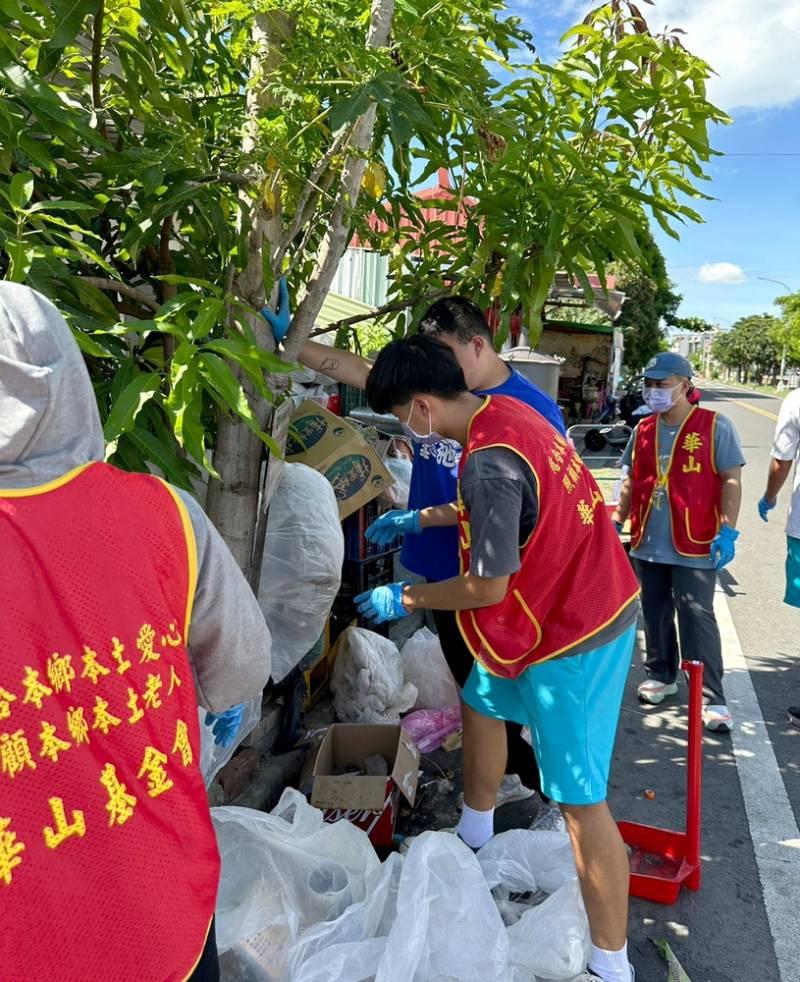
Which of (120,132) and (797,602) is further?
(797,602)

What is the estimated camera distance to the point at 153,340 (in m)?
2.12

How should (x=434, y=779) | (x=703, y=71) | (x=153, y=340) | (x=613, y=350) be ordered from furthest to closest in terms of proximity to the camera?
(x=613, y=350) → (x=434, y=779) → (x=703, y=71) → (x=153, y=340)

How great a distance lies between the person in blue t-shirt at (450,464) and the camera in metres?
2.76

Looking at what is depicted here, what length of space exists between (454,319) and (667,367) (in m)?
1.67

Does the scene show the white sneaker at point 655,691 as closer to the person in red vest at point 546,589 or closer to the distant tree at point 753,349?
the person in red vest at point 546,589

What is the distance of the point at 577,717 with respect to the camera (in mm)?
2182

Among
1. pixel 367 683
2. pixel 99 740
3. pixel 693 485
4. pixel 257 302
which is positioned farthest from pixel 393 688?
pixel 99 740

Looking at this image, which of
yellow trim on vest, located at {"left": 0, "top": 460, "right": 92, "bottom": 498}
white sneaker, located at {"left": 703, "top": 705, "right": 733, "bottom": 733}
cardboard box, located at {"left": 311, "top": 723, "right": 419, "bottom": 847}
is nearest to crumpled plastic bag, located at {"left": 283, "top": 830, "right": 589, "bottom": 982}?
cardboard box, located at {"left": 311, "top": 723, "right": 419, "bottom": 847}

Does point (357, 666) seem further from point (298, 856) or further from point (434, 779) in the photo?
point (298, 856)

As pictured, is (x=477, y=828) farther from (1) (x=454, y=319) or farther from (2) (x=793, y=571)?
(2) (x=793, y=571)

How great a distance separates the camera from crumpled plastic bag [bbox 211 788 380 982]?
6.38ft

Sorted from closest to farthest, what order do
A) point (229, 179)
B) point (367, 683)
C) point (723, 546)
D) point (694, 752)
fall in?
point (229, 179)
point (694, 752)
point (367, 683)
point (723, 546)

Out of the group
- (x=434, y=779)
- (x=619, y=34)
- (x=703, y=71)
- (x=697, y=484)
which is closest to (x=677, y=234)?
(x=703, y=71)

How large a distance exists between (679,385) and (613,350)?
18398 millimetres
